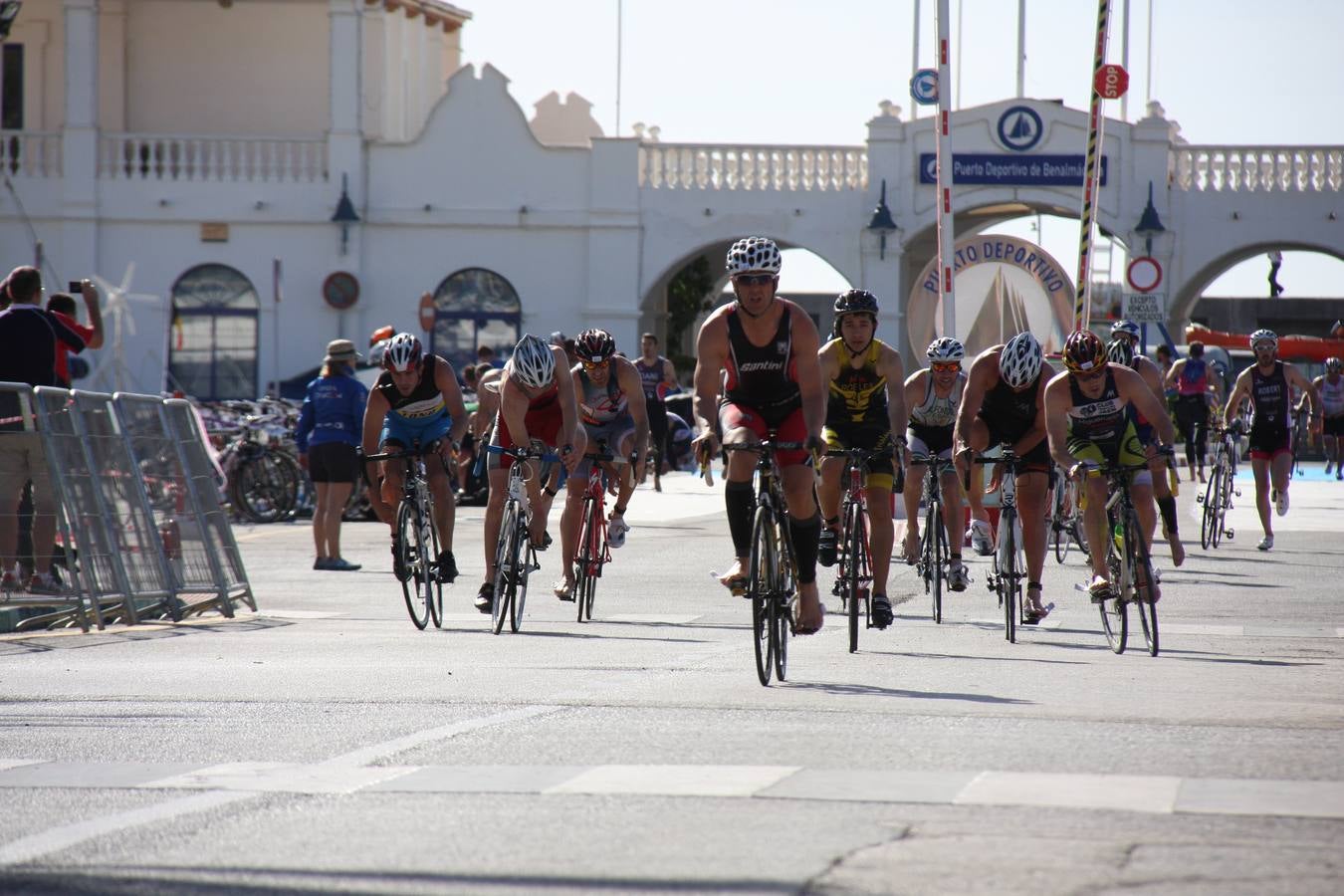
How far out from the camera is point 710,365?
1011 cm

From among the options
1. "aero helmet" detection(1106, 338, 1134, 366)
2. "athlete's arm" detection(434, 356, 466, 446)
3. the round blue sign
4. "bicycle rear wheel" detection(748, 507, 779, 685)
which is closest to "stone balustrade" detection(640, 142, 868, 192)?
the round blue sign

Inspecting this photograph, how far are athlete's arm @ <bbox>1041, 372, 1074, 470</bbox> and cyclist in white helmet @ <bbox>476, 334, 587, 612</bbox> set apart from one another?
2.82 meters

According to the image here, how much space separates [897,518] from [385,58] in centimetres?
2799

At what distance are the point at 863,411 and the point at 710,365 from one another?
2.60m

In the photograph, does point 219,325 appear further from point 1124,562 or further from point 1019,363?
point 1124,562

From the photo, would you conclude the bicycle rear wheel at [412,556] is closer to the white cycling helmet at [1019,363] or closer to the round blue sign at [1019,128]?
the white cycling helmet at [1019,363]

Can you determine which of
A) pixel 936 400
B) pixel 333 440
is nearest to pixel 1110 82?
pixel 936 400

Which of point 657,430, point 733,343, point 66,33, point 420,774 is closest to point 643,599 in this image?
point 733,343

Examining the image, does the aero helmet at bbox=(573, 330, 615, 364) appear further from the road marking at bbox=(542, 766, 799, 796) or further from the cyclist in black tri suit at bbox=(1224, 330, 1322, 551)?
the cyclist in black tri suit at bbox=(1224, 330, 1322, 551)

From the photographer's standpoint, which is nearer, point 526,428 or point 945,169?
point 526,428

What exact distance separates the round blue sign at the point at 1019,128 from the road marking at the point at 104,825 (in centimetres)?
3790

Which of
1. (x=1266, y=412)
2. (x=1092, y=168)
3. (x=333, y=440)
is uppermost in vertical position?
(x=1092, y=168)

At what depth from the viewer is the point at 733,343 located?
1010 cm

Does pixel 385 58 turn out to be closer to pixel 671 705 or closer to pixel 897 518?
pixel 897 518
